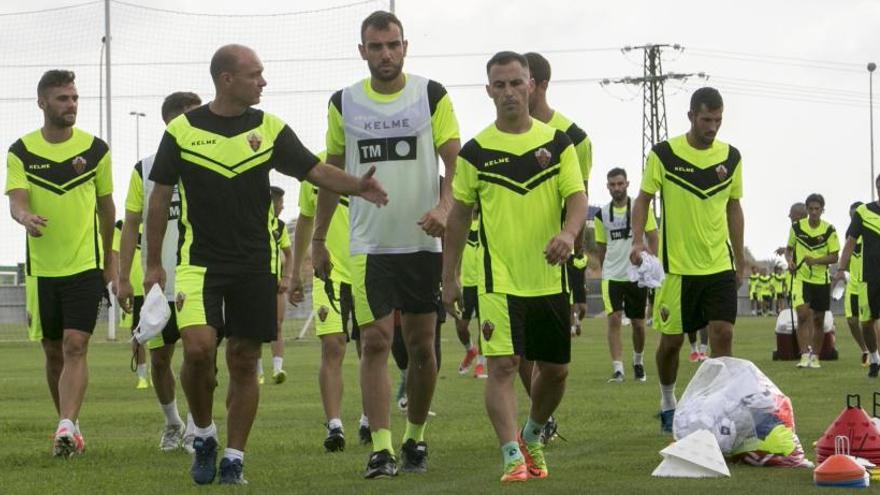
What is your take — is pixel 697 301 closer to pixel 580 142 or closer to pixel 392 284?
pixel 580 142

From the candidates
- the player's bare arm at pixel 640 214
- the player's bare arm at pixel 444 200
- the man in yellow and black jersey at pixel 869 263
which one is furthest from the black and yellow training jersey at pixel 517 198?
the man in yellow and black jersey at pixel 869 263

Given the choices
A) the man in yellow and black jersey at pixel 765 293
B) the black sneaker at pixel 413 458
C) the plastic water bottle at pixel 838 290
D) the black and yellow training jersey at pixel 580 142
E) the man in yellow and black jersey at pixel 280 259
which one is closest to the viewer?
the black sneaker at pixel 413 458

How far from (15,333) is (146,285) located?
35.7 m

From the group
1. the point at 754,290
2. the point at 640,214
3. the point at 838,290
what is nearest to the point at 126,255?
the point at 640,214

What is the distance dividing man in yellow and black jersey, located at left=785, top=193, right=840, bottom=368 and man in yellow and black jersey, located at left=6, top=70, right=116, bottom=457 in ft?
41.0

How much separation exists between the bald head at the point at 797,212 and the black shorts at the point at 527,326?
1453 cm

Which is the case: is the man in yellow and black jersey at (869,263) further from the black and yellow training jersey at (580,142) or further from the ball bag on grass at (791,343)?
the black and yellow training jersey at (580,142)

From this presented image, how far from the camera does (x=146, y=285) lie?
8664 millimetres

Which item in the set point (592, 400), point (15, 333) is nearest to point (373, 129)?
point (592, 400)

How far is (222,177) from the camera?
8.44 metres

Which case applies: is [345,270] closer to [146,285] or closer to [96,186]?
[96,186]

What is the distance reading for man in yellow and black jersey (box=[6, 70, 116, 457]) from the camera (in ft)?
35.9

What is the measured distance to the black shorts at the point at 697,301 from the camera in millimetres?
11164

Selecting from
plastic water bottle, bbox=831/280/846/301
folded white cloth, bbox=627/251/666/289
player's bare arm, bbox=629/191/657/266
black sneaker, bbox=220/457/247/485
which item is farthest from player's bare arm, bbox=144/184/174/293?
plastic water bottle, bbox=831/280/846/301
